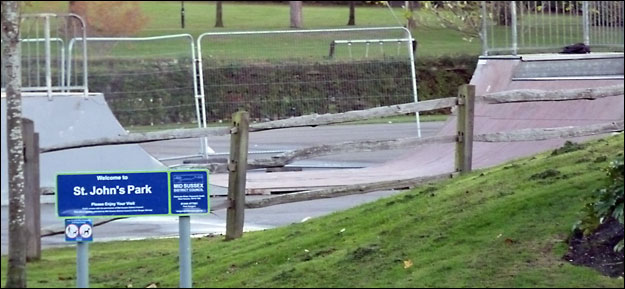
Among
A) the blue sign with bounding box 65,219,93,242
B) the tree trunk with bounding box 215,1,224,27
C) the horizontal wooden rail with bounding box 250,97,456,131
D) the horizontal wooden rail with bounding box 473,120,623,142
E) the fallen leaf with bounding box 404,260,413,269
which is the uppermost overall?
the tree trunk with bounding box 215,1,224,27

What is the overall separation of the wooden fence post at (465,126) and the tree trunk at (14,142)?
4464 millimetres

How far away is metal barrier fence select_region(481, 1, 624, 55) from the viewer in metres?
16.1

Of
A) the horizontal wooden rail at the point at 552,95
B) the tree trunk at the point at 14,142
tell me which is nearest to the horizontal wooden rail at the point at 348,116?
the horizontal wooden rail at the point at 552,95

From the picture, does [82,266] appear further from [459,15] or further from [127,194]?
[459,15]

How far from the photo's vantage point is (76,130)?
13.6 meters

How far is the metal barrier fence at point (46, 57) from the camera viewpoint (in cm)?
1340

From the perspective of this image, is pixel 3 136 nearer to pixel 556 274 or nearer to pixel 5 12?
pixel 5 12

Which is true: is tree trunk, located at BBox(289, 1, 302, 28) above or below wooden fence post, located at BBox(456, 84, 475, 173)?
above

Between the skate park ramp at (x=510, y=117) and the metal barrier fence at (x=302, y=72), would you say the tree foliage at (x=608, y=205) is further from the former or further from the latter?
the metal barrier fence at (x=302, y=72)

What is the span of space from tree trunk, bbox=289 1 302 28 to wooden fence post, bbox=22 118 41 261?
1685 centimetres

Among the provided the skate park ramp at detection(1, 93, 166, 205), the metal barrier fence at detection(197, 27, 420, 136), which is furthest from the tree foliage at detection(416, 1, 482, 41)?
the skate park ramp at detection(1, 93, 166, 205)

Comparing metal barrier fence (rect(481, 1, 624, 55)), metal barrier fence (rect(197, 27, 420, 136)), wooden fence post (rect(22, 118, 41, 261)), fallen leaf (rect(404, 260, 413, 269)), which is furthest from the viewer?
metal barrier fence (rect(197, 27, 420, 136))

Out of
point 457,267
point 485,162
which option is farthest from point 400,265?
point 485,162

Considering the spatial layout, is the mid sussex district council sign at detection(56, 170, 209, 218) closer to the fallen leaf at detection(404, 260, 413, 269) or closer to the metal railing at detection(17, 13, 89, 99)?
the fallen leaf at detection(404, 260, 413, 269)
